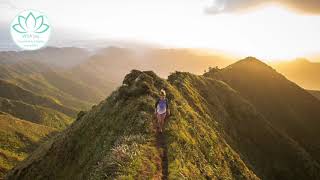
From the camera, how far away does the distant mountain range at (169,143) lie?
105 feet

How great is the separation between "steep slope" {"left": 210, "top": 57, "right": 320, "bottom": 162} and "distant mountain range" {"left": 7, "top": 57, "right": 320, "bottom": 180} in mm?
15228

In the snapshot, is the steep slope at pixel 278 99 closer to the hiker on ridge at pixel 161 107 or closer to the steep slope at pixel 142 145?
the steep slope at pixel 142 145

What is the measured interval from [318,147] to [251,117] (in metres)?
33.5

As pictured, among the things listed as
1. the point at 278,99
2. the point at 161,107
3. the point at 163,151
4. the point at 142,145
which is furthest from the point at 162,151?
the point at 278,99

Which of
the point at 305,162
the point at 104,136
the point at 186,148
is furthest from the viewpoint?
the point at 305,162

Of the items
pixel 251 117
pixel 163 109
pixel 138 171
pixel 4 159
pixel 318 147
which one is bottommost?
pixel 4 159

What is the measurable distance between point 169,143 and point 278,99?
113686 mm

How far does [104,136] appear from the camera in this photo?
138ft

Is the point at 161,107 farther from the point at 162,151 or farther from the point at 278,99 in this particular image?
the point at 278,99

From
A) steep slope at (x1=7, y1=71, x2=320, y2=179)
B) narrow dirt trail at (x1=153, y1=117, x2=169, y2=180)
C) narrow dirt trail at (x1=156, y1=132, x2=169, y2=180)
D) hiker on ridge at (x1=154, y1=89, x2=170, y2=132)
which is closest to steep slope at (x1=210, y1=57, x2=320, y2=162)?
steep slope at (x1=7, y1=71, x2=320, y2=179)

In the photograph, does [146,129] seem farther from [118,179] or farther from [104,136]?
[118,179]

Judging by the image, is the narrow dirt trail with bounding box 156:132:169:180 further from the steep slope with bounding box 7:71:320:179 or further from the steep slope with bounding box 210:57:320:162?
the steep slope with bounding box 210:57:320:162

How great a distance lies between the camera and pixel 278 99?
140 metres

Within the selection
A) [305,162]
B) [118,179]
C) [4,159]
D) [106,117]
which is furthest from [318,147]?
[4,159]
